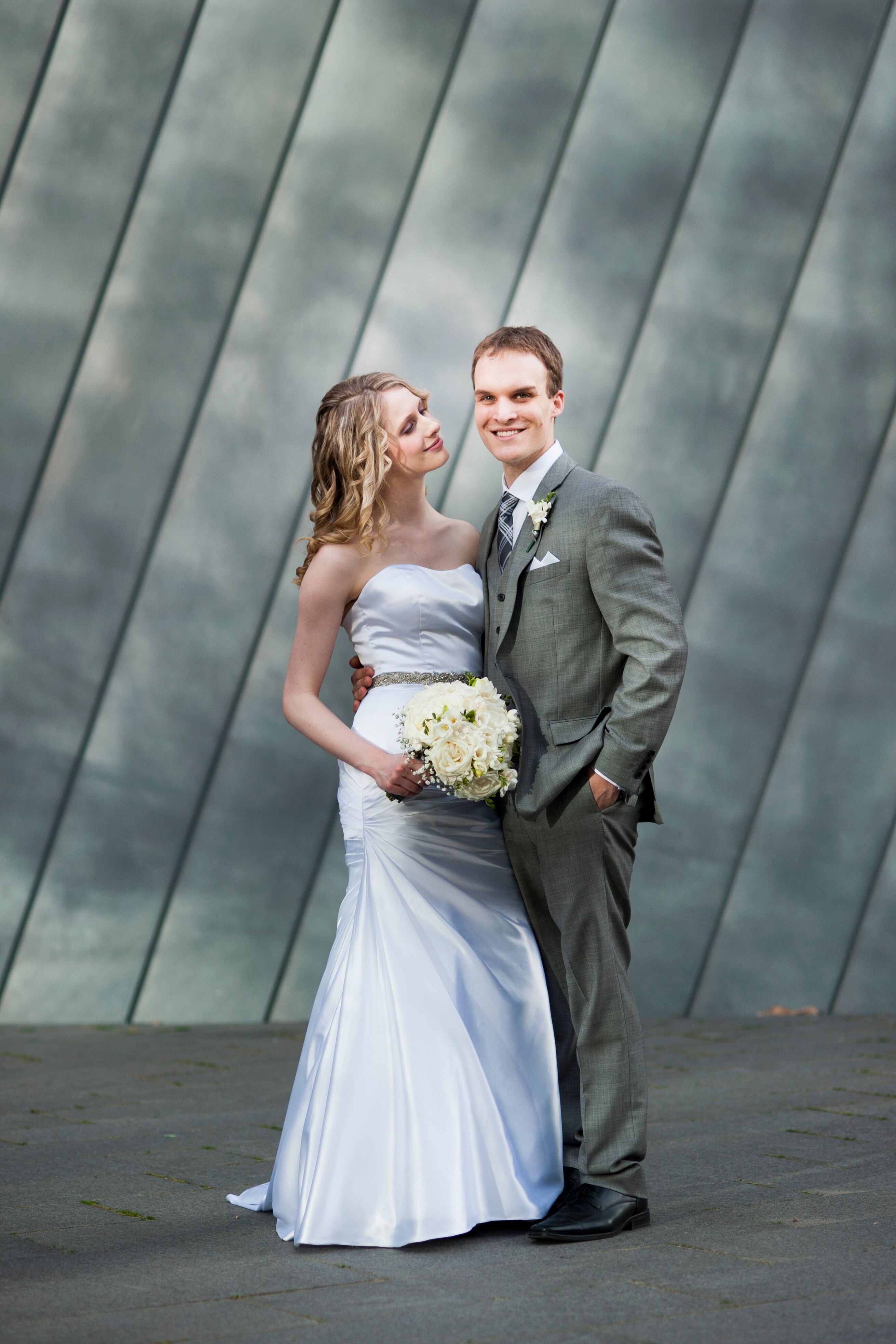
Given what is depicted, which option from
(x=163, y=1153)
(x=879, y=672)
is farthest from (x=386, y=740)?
(x=879, y=672)

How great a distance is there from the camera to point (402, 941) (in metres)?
3.57

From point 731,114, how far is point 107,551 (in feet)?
13.9

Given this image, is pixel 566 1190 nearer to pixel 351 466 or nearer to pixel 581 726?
pixel 581 726

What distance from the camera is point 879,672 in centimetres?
798

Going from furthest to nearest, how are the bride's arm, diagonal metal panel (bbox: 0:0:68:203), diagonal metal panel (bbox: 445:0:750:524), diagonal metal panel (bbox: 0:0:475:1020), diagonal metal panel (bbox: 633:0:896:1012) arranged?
diagonal metal panel (bbox: 633:0:896:1012) < diagonal metal panel (bbox: 445:0:750:524) < diagonal metal panel (bbox: 0:0:475:1020) < diagonal metal panel (bbox: 0:0:68:203) < the bride's arm

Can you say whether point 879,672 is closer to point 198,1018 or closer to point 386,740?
point 198,1018

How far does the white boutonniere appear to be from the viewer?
3535 mm

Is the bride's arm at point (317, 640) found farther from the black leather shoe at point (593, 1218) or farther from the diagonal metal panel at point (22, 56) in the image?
the diagonal metal panel at point (22, 56)

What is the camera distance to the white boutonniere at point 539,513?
139 inches

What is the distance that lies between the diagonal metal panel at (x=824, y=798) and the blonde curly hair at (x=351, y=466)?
4.71 m

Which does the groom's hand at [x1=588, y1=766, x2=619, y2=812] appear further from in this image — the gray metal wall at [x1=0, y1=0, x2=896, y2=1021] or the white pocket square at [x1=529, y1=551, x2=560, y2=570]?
the gray metal wall at [x1=0, y1=0, x2=896, y2=1021]

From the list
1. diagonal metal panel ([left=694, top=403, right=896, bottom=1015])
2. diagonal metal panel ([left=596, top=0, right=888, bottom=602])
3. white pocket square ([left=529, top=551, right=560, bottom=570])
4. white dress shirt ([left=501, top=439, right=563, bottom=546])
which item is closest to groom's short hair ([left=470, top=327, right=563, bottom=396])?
white dress shirt ([left=501, top=439, right=563, bottom=546])

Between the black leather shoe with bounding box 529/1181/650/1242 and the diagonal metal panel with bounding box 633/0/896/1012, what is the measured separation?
4.48 metres

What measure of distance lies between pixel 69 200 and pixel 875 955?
6.17 meters
